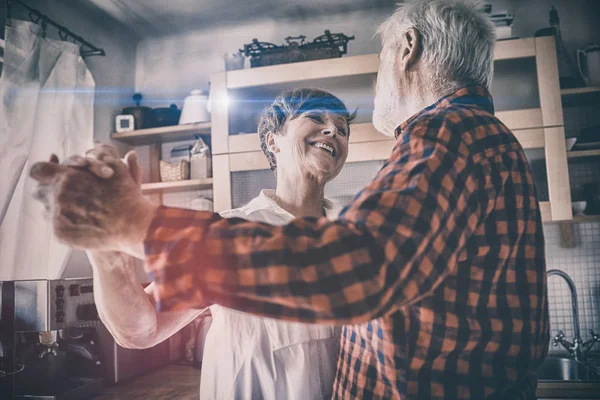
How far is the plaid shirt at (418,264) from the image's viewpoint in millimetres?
430

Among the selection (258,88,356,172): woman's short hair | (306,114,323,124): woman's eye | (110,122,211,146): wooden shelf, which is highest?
(110,122,211,146): wooden shelf

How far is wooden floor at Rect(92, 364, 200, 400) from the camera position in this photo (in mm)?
2002

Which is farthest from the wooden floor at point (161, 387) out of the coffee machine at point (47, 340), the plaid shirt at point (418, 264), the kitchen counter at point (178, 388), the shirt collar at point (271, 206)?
the plaid shirt at point (418, 264)

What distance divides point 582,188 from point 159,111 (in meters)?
2.53

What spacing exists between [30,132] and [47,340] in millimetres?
963

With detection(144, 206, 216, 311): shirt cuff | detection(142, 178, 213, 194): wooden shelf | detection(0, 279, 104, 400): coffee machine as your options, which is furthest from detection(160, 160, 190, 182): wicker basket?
detection(144, 206, 216, 311): shirt cuff

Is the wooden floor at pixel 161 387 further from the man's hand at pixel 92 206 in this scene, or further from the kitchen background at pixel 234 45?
the man's hand at pixel 92 206

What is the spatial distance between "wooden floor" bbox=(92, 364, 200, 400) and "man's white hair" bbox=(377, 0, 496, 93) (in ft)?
5.66

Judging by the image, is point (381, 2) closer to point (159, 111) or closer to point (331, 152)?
point (159, 111)

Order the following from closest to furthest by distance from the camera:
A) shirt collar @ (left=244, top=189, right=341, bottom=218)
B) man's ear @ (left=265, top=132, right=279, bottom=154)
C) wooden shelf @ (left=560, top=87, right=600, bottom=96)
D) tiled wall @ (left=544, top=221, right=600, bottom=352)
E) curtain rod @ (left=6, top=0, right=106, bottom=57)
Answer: shirt collar @ (left=244, top=189, right=341, bottom=218)
man's ear @ (left=265, top=132, right=279, bottom=154)
curtain rod @ (left=6, top=0, right=106, bottom=57)
wooden shelf @ (left=560, top=87, right=600, bottom=96)
tiled wall @ (left=544, top=221, right=600, bottom=352)

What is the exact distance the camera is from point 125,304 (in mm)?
836

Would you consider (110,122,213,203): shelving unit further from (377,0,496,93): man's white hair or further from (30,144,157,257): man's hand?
(30,144,157,257): man's hand

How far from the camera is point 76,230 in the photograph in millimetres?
477

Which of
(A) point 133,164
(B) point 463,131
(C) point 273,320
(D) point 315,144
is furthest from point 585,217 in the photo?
(A) point 133,164
